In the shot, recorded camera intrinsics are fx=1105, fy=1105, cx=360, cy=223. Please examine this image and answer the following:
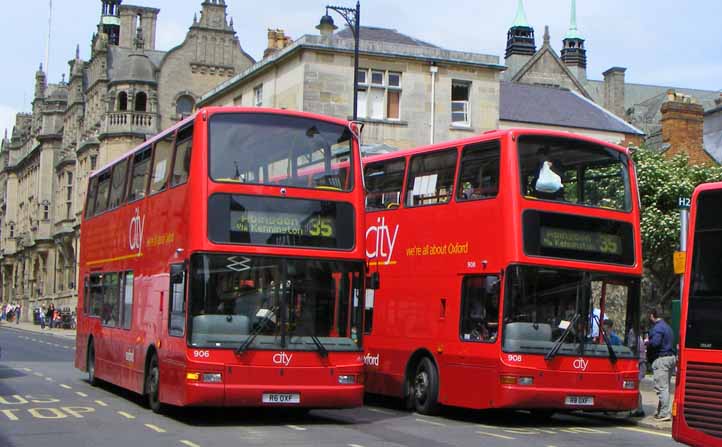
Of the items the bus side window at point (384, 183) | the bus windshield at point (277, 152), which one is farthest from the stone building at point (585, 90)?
the bus windshield at point (277, 152)

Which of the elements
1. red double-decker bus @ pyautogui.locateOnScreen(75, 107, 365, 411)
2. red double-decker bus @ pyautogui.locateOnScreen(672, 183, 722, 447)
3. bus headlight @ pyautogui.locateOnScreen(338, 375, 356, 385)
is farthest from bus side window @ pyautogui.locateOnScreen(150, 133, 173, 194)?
red double-decker bus @ pyautogui.locateOnScreen(672, 183, 722, 447)

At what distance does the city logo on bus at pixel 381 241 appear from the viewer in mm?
20375

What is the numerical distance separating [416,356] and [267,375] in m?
4.62

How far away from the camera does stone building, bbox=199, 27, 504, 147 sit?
133 ft

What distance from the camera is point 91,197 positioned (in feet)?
78.3

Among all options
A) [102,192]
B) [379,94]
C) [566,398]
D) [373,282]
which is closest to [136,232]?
[102,192]

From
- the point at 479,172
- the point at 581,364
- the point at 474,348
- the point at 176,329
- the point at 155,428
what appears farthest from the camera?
the point at 479,172

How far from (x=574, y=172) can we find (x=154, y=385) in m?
7.52

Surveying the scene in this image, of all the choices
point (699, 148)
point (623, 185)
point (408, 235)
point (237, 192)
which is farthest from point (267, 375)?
point (699, 148)

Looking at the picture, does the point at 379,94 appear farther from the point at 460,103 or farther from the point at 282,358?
the point at 282,358

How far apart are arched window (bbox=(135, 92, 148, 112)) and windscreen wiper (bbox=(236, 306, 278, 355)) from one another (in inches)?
2362

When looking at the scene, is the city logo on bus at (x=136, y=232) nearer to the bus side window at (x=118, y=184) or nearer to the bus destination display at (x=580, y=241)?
the bus side window at (x=118, y=184)

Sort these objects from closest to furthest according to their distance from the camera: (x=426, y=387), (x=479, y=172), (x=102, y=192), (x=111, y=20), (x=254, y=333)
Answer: (x=254, y=333), (x=479, y=172), (x=426, y=387), (x=102, y=192), (x=111, y=20)

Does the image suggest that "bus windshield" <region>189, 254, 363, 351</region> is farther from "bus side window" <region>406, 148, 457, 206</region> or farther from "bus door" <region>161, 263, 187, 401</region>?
"bus side window" <region>406, 148, 457, 206</region>
